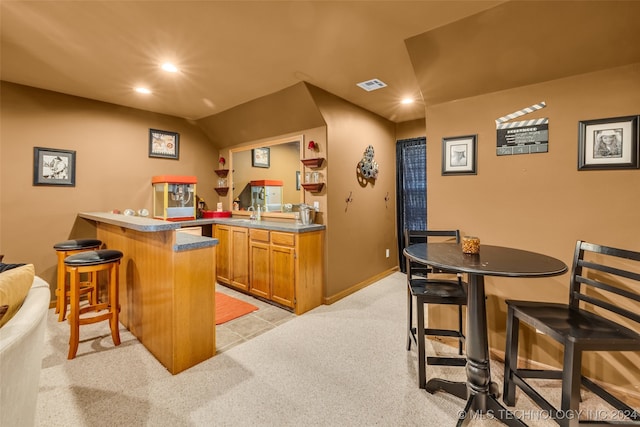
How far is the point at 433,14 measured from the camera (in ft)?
6.41

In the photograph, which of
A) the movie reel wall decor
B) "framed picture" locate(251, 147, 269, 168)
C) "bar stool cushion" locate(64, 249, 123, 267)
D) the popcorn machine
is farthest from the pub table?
the popcorn machine

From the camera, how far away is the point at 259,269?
3545 millimetres

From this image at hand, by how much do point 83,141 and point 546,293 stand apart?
515cm

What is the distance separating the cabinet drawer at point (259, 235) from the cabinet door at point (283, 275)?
16cm

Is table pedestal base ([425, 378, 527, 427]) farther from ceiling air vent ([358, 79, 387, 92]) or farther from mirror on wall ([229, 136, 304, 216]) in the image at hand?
ceiling air vent ([358, 79, 387, 92])

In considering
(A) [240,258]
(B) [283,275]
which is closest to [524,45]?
(B) [283,275]

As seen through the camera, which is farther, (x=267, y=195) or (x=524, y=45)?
(x=267, y=195)

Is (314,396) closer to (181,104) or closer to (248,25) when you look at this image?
(248,25)

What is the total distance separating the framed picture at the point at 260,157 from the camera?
4.35 metres

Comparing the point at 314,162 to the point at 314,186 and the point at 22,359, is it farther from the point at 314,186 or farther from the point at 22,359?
the point at 22,359

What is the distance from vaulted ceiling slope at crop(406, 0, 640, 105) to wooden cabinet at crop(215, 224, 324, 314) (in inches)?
79.7

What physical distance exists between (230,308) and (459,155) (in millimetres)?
2945

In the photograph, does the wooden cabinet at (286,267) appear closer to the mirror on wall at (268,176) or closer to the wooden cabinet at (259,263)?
the wooden cabinet at (259,263)

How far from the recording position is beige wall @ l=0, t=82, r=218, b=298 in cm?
309
